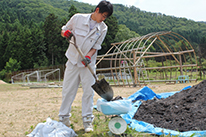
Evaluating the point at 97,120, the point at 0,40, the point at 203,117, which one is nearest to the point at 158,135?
the point at 203,117

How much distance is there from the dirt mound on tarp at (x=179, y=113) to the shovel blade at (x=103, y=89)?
1.07 metres

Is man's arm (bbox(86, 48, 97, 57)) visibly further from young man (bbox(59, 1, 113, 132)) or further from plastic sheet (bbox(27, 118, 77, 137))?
plastic sheet (bbox(27, 118, 77, 137))

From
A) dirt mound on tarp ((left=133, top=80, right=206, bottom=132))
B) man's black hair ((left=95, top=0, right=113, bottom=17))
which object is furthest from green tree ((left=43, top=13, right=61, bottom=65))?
man's black hair ((left=95, top=0, right=113, bottom=17))

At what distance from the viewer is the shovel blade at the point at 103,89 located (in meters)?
2.50

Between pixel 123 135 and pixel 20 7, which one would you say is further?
pixel 20 7

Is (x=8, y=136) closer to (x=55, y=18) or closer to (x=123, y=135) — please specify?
(x=123, y=135)

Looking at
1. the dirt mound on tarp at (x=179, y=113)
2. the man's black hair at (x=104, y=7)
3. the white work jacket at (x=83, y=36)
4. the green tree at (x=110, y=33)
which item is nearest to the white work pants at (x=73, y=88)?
the white work jacket at (x=83, y=36)

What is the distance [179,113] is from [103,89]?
1572 mm

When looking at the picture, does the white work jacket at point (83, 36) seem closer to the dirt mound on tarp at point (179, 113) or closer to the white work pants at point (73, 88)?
the white work pants at point (73, 88)

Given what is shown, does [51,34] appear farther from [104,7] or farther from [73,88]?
[104,7]

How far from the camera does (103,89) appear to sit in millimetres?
2506

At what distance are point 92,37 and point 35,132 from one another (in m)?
1.47

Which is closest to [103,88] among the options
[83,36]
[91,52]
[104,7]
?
[91,52]

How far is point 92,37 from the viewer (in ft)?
8.96
